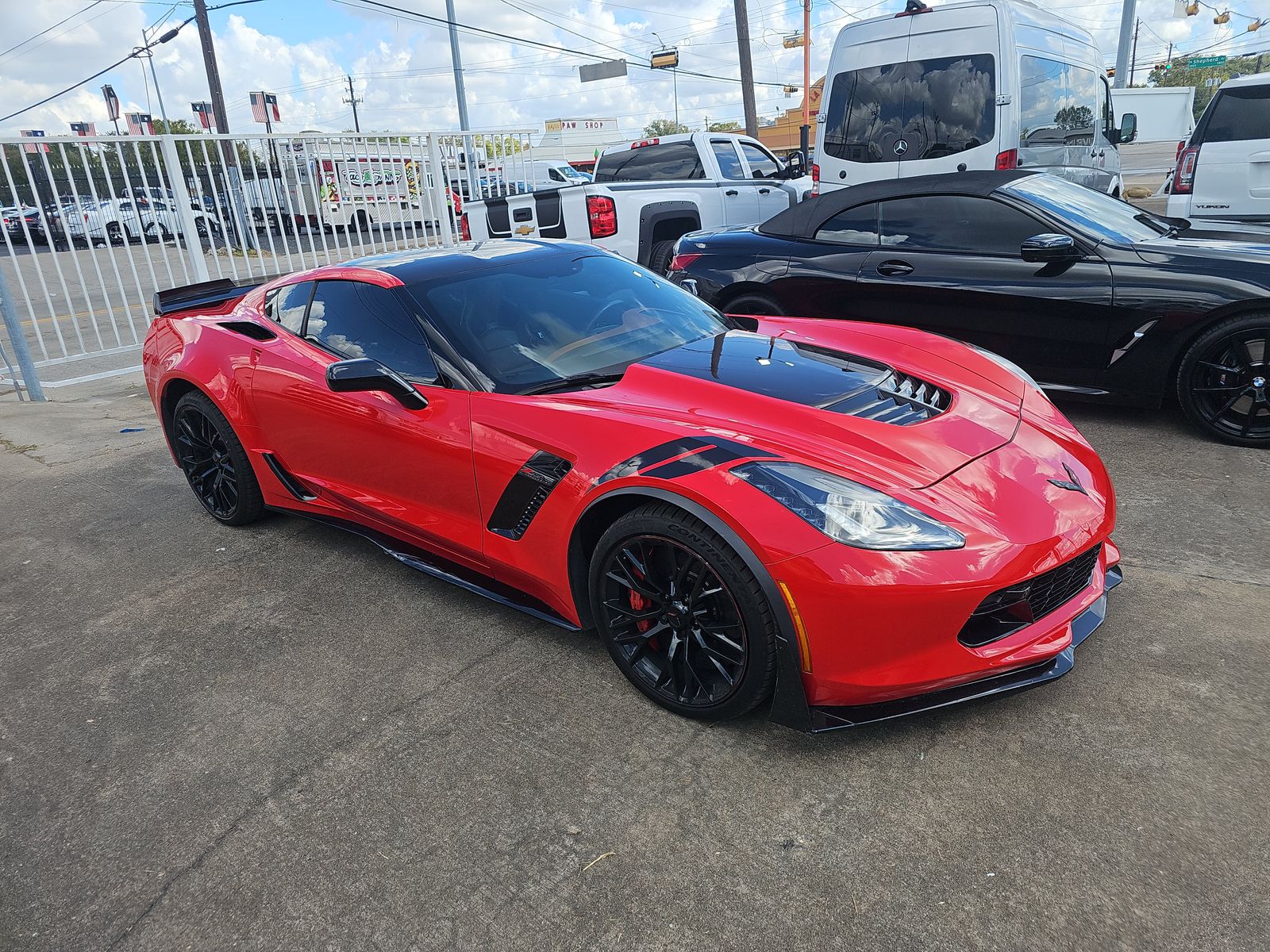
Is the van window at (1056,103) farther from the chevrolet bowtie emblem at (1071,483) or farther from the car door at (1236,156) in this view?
the chevrolet bowtie emblem at (1071,483)

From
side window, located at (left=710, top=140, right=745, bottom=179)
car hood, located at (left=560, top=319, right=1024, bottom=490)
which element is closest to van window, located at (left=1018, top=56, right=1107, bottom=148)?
side window, located at (left=710, top=140, right=745, bottom=179)

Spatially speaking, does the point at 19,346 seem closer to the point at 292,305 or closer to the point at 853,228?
the point at 292,305

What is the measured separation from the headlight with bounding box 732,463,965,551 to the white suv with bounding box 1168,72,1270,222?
7.91 meters

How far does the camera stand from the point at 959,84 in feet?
24.0

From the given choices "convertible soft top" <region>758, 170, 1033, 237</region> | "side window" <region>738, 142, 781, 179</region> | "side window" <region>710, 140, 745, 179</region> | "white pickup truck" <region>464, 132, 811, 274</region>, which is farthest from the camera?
"side window" <region>738, 142, 781, 179</region>

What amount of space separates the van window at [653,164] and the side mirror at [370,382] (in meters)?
7.55

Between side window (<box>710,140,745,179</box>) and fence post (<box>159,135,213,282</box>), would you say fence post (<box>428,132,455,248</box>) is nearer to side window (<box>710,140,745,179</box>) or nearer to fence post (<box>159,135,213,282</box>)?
A: fence post (<box>159,135,213,282</box>)

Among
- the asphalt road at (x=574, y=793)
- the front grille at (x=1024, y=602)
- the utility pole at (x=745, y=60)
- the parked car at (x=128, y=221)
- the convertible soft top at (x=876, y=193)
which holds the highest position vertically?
the utility pole at (x=745, y=60)

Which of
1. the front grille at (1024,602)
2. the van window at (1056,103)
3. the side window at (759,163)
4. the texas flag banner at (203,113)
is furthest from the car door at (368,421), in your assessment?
the texas flag banner at (203,113)

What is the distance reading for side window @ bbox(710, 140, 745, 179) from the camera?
10.1m

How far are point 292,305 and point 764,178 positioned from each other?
787 centimetres

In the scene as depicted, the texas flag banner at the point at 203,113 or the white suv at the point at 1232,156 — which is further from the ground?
the texas flag banner at the point at 203,113

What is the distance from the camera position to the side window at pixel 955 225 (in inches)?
196

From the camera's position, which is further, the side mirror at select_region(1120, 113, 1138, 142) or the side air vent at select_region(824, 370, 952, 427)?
the side mirror at select_region(1120, 113, 1138, 142)
